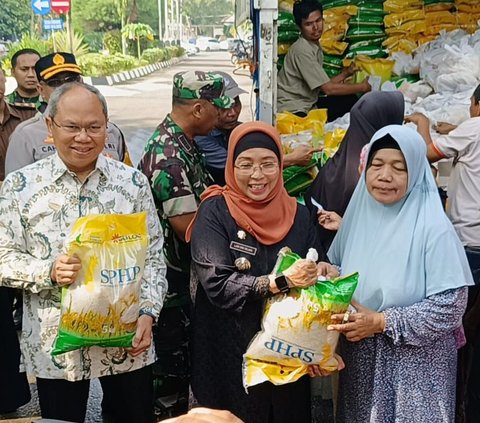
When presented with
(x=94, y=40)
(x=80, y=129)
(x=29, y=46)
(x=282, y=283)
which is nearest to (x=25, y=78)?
(x=80, y=129)

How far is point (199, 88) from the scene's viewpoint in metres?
2.58

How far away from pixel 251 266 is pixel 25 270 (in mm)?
765

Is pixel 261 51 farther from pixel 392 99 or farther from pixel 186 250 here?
pixel 186 250

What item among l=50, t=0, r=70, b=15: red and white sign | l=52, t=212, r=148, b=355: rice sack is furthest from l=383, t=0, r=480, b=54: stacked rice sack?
l=50, t=0, r=70, b=15: red and white sign

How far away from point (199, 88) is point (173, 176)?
0.40 meters

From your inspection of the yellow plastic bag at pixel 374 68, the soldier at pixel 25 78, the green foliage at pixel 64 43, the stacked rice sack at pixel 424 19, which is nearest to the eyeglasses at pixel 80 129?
the soldier at pixel 25 78

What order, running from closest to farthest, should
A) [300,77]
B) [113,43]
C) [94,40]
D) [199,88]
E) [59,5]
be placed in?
[199,88]
[300,77]
[59,5]
[113,43]
[94,40]

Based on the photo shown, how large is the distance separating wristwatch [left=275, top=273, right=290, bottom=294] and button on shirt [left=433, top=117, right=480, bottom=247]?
1340 mm

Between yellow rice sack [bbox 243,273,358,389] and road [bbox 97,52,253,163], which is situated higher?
road [bbox 97,52,253,163]

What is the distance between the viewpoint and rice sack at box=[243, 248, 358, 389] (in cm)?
193

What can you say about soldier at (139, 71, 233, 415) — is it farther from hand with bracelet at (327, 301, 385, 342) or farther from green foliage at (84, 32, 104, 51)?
green foliage at (84, 32, 104, 51)

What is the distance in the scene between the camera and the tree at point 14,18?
3291 cm

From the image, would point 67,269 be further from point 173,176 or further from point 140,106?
point 140,106

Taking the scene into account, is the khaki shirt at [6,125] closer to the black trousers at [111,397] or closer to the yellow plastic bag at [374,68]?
the black trousers at [111,397]
